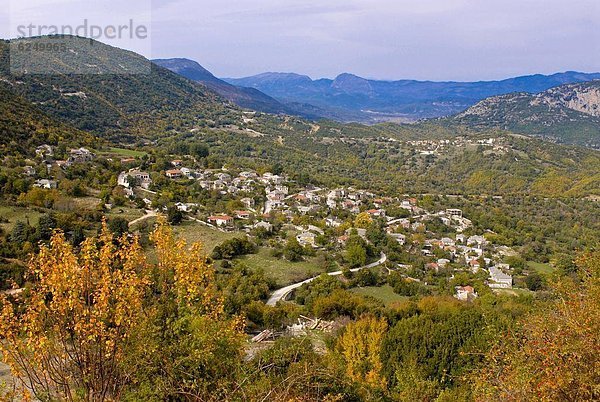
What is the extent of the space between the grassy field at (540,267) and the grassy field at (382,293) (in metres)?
12.4

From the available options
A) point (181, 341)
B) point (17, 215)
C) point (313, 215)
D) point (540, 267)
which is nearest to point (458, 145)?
point (540, 267)

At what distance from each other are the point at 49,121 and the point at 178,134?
26950 millimetres

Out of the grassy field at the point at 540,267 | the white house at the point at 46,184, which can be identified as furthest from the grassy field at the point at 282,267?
A: the grassy field at the point at 540,267

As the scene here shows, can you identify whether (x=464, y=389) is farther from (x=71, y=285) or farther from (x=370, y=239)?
(x=370, y=239)

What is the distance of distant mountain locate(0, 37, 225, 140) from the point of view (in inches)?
2213

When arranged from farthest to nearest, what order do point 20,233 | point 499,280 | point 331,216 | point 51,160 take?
1. point 331,216
2. point 51,160
3. point 499,280
4. point 20,233

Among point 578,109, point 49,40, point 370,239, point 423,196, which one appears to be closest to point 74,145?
point 370,239

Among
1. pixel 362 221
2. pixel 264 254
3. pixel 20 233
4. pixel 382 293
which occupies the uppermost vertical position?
pixel 20 233

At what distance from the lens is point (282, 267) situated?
80.7ft

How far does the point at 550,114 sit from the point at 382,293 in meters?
142

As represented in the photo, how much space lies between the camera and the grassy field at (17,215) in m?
20.7

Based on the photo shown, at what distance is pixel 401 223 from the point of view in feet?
122

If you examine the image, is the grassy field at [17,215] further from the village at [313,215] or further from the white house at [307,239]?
the white house at [307,239]

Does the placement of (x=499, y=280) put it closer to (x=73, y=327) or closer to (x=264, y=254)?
(x=264, y=254)
